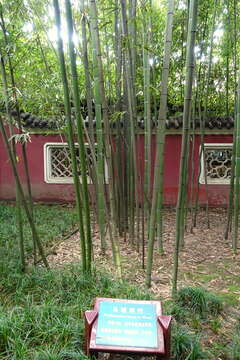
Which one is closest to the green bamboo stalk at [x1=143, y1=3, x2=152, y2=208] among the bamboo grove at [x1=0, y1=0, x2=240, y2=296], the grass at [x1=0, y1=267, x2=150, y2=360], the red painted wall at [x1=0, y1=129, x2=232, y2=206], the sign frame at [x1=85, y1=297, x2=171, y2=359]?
the bamboo grove at [x1=0, y1=0, x2=240, y2=296]

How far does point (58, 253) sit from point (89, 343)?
1.74 metres

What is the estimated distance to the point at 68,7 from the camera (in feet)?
5.00

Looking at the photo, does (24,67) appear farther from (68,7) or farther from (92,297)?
(92,297)

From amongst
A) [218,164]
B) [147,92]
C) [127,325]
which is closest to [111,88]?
[147,92]

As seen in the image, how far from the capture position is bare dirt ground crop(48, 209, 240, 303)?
7.33ft

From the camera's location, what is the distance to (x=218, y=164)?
5109 millimetres

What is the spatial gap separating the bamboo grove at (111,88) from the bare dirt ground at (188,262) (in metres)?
0.11

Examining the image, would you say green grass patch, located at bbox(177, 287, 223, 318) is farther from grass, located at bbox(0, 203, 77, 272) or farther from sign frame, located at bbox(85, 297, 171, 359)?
grass, located at bbox(0, 203, 77, 272)

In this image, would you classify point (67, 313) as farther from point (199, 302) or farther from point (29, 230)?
point (29, 230)

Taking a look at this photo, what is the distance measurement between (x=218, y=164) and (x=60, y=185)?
2.79 metres

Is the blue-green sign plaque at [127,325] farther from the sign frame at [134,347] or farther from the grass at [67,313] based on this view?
the grass at [67,313]

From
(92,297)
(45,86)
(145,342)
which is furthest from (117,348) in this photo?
(45,86)

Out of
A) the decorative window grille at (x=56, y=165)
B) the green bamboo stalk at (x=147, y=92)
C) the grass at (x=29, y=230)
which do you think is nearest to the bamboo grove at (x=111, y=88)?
the green bamboo stalk at (x=147, y=92)

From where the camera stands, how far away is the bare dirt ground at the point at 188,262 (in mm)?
2234
